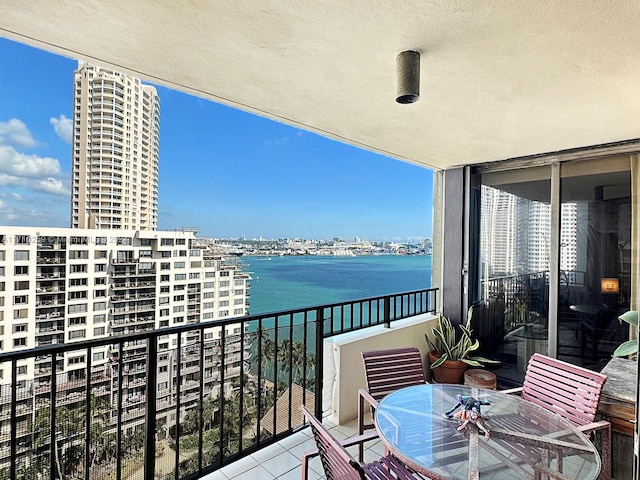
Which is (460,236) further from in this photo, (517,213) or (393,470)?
(393,470)

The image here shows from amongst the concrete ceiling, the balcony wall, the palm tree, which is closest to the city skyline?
the concrete ceiling

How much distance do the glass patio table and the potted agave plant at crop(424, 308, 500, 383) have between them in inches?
66.3

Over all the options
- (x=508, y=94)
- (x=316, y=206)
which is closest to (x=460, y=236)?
(x=508, y=94)

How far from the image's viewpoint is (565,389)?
2168 mm

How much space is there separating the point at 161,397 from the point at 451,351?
2958 millimetres

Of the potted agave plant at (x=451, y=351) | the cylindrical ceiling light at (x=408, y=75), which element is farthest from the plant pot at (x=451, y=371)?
the cylindrical ceiling light at (x=408, y=75)

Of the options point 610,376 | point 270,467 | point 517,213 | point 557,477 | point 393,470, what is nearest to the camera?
point 557,477

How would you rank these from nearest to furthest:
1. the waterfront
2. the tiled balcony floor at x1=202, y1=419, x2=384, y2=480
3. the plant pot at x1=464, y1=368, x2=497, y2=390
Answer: the tiled balcony floor at x1=202, y1=419, x2=384, y2=480 < the plant pot at x1=464, y1=368, x2=497, y2=390 < the waterfront

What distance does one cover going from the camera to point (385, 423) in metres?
1.76

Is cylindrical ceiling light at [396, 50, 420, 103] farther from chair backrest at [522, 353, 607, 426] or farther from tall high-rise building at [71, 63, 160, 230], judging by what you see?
tall high-rise building at [71, 63, 160, 230]

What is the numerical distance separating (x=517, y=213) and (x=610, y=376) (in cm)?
174

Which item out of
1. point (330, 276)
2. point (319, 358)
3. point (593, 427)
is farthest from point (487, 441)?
point (330, 276)

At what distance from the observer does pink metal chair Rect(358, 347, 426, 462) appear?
2352 millimetres

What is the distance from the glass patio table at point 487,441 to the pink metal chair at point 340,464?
0.17 metres
